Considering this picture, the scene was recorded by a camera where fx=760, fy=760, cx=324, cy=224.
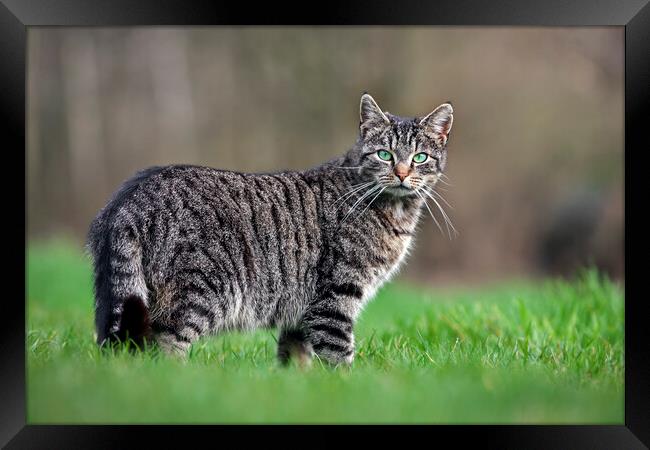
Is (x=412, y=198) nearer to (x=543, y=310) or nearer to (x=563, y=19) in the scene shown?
(x=563, y=19)

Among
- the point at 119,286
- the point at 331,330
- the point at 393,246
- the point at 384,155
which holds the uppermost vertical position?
the point at 384,155

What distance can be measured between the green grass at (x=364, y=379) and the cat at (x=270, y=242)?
0.78ft

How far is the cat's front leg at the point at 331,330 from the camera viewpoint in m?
4.35

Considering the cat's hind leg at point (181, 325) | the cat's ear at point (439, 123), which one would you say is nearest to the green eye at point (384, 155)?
the cat's ear at point (439, 123)

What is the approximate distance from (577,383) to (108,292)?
2.42m

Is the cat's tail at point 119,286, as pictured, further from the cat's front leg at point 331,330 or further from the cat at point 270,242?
the cat's front leg at point 331,330

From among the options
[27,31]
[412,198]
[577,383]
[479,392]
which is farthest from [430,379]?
[27,31]

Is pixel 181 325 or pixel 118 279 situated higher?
pixel 118 279

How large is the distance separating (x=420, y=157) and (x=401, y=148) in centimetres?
14

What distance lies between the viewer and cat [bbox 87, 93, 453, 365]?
4004 millimetres

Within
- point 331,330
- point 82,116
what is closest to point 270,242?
point 331,330

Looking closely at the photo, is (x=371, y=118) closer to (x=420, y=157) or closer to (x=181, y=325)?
(x=420, y=157)

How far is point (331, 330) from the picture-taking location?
4.39 m

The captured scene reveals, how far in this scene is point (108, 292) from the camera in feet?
12.8
